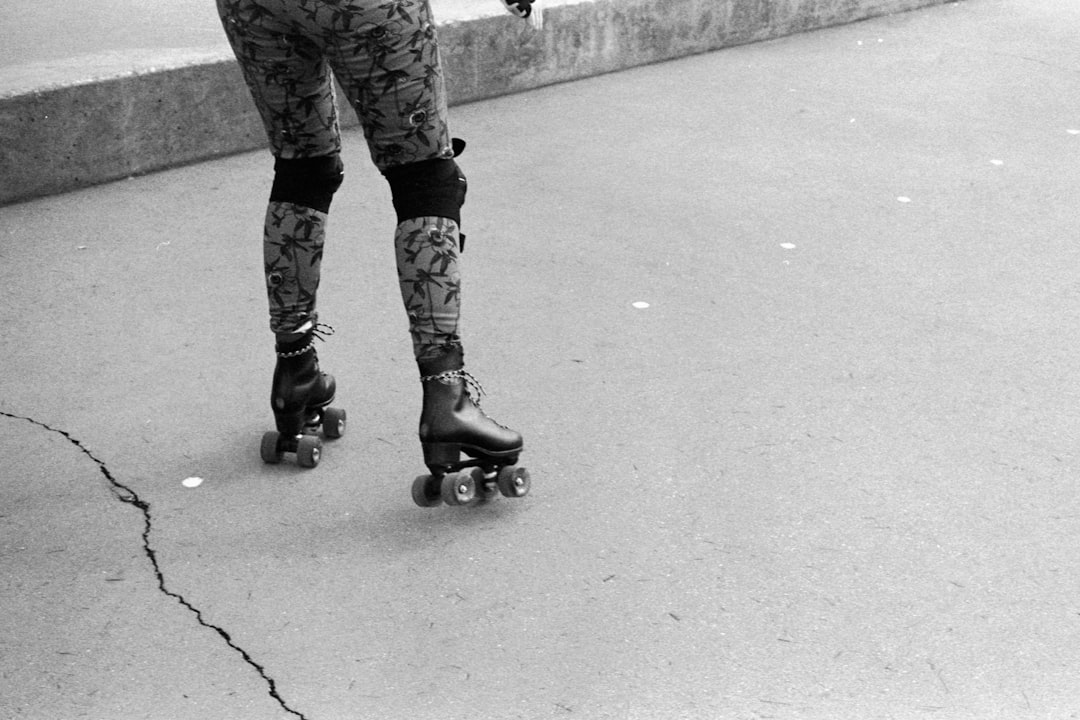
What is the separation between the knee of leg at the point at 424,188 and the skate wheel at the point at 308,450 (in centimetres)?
64

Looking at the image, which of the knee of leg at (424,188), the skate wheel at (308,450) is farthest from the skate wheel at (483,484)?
the knee of leg at (424,188)

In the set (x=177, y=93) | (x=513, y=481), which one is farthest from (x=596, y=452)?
(x=177, y=93)

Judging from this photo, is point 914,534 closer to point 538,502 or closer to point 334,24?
point 538,502

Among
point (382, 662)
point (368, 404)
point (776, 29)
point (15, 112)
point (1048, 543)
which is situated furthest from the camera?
point (776, 29)

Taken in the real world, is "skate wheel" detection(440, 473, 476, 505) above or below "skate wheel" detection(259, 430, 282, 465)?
above

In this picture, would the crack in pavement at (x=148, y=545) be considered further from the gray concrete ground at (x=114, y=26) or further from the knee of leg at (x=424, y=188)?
the gray concrete ground at (x=114, y=26)

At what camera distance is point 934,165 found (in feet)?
17.7

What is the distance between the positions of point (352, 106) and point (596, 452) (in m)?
1.03

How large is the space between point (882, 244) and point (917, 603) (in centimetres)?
215

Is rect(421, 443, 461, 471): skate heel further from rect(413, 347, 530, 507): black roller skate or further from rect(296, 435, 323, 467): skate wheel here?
rect(296, 435, 323, 467): skate wheel

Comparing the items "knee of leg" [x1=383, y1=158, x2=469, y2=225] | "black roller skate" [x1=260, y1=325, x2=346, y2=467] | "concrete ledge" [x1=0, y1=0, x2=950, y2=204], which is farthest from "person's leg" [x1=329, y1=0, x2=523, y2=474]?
"concrete ledge" [x1=0, y1=0, x2=950, y2=204]

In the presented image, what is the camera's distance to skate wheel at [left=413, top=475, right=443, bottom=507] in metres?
2.97

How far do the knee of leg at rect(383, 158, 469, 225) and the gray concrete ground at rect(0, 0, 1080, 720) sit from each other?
2.28 ft

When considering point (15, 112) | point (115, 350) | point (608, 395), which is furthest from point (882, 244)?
point (15, 112)
